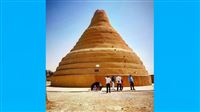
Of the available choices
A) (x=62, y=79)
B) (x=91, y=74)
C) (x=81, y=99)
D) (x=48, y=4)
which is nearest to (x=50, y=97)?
(x=81, y=99)

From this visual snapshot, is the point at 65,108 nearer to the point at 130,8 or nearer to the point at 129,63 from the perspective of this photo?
the point at 130,8

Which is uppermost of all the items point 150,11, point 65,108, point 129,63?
point 150,11

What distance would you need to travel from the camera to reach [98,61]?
15680 mm

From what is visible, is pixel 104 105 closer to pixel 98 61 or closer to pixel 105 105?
pixel 105 105

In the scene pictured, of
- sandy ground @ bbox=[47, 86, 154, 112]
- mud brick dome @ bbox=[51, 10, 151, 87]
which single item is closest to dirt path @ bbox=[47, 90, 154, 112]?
sandy ground @ bbox=[47, 86, 154, 112]

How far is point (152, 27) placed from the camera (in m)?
7.03

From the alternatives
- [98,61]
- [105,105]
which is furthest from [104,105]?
[98,61]

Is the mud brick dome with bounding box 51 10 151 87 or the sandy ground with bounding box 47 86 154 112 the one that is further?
the mud brick dome with bounding box 51 10 151 87

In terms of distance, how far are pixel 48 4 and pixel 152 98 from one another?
3901 millimetres

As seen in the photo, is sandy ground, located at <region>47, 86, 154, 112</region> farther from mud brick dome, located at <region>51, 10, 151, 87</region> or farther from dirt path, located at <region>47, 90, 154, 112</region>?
mud brick dome, located at <region>51, 10, 151, 87</region>

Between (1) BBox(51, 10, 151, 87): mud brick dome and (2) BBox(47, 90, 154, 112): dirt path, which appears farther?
(1) BBox(51, 10, 151, 87): mud brick dome

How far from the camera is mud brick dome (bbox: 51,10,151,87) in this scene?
14055mm

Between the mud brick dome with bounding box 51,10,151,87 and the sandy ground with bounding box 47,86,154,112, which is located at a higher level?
the mud brick dome with bounding box 51,10,151,87

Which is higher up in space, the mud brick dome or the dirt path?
the mud brick dome
